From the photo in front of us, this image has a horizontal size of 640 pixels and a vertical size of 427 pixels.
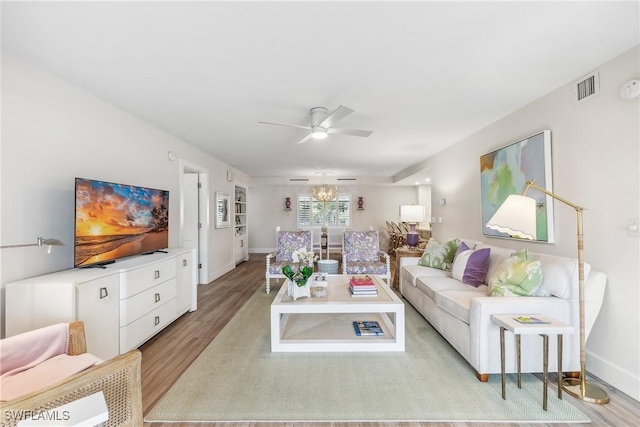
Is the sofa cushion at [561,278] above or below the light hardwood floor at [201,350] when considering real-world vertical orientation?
above

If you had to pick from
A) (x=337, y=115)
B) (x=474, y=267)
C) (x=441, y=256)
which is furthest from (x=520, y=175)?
(x=337, y=115)

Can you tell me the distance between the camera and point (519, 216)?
211 centimetres

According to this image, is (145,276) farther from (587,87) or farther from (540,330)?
(587,87)

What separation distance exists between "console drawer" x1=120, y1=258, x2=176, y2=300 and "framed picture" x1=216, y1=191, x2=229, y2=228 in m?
2.39

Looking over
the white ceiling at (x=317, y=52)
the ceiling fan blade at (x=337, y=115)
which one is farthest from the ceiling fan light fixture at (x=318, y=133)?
the white ceiling at (x=317, y=52)

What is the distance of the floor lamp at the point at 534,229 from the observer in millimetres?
1992

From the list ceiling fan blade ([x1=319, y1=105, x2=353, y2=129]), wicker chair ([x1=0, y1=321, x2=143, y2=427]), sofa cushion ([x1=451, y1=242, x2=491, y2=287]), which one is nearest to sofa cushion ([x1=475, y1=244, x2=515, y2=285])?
sofa cushion ([x1=451, y1=242, x2=491, y2=287])

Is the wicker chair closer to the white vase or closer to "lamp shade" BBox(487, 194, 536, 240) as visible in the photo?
the white vase

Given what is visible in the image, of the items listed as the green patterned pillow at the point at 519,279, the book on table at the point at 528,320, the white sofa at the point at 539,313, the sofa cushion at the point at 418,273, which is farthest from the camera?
the sofa cushion at the point at 418,273

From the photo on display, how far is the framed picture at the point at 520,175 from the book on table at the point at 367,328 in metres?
1.84

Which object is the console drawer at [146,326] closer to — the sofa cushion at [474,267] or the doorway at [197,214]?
the doorway at [197,214]

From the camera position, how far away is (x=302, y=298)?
2855mm

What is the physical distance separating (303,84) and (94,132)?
2064 mm

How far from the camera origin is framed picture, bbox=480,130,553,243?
2.73 meters
